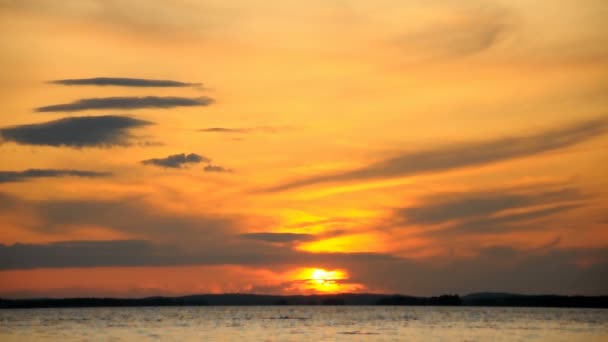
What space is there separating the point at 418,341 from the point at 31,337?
126 feet

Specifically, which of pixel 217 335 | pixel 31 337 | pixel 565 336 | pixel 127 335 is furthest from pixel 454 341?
pixel 31 337

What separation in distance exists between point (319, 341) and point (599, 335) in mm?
34778

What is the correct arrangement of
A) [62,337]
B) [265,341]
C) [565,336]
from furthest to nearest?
[565,336], [62,337], [265,341]

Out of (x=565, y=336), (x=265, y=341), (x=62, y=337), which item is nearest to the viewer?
(x=265, y=341)

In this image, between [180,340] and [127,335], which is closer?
[180,340]

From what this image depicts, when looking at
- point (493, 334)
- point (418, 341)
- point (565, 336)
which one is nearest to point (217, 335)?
point (418, 341)

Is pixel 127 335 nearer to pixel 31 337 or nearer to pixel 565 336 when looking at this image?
pixel 31 337

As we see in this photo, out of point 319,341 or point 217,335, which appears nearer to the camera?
point 319,341

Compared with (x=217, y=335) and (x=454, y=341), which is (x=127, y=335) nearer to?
(x=217, y=335)

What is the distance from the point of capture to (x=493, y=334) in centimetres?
9856

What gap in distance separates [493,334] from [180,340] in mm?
34947

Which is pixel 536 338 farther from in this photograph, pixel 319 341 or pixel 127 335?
pixel 127 335

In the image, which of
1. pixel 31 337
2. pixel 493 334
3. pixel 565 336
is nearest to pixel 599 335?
pixel 565 336

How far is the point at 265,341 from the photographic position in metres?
84.8
